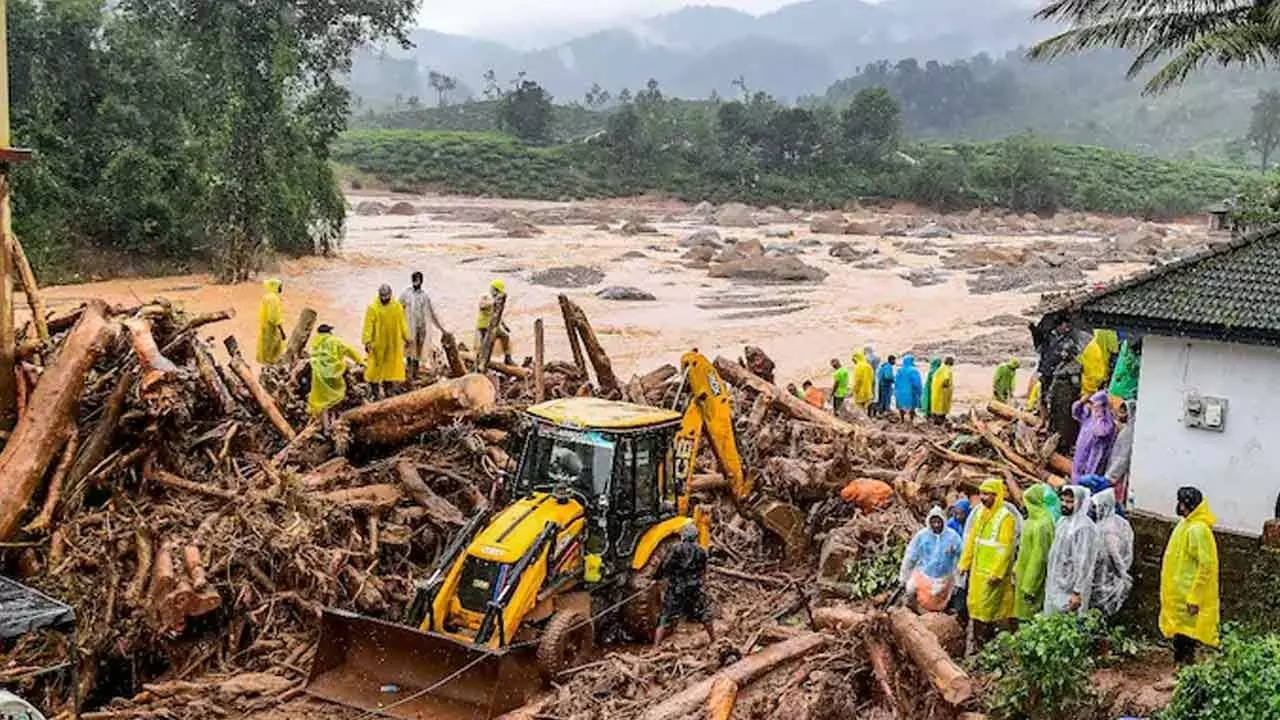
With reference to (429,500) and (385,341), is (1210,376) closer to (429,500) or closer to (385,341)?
(429,500)

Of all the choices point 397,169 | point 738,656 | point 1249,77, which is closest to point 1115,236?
point 397,169

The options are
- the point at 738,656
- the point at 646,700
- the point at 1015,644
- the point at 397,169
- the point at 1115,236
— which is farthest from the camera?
the point at 397,169

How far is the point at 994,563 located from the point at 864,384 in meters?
12.8

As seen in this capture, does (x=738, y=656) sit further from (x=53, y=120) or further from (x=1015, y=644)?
(x=53, y=120)

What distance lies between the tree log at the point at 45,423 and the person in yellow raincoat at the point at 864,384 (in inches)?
529

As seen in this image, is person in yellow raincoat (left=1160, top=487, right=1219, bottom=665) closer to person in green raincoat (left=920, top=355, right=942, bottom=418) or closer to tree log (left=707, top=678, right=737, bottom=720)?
tree log (left=707, top=678, right=737, bottom=720)

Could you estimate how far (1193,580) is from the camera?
30.4ft

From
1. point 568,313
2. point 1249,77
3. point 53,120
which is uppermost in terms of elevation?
point 1249,77

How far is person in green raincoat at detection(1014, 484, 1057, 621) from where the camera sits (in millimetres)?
9953

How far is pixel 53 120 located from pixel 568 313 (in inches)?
1078

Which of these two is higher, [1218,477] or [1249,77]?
[1249,77]

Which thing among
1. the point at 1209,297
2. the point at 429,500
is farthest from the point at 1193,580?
the point at 429,500

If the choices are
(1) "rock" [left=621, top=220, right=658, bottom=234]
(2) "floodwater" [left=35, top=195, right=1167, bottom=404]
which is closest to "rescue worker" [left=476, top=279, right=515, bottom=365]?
(2) "floodwater" [left=35, top=195, right=1167, bottom=404]

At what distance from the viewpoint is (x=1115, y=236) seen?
7425 centimetres
